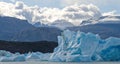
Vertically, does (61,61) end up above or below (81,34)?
below

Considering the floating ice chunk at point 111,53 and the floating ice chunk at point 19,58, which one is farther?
the floating ice chunk at point 19,58

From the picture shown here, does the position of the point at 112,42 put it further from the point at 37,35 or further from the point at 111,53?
the point at 37,35

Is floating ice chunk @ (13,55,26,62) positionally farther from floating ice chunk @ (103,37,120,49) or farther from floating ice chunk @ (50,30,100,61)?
floating ice chunk @ (103,37,120,49)

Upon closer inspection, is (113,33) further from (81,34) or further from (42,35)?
(81,34)

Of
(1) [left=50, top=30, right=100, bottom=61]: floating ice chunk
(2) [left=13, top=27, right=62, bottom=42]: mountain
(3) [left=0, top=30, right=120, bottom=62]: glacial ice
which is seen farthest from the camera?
(2) [left=13, top=27, right=62, bottom=42]: mountain

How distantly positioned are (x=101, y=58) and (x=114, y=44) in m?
2.38

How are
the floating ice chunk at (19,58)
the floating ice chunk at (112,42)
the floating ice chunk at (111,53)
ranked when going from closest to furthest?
1. the floating ice chunk at (112,42)
2. the floating ice chunk at (111,53)
3. the floating ice chunk at (19,58)

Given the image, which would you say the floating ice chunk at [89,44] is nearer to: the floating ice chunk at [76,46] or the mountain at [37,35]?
the floating ice chunk at [76,46]

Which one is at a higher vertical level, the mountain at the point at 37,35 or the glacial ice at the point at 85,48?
the mountain at the point at 37,35

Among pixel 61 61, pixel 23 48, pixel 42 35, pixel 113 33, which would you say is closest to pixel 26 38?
pixel 42 35

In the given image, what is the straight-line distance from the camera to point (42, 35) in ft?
573

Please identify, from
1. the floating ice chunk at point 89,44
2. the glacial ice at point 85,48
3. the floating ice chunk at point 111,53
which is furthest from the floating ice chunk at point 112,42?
the floating ice chunk at point 89,44

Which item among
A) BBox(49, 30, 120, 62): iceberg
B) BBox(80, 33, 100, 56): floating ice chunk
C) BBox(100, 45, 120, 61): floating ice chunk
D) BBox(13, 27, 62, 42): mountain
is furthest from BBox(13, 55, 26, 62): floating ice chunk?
BBox(13, 27, 62, 42): mountain

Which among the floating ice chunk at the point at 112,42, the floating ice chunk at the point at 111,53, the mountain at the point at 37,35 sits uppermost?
the mountain at the point at 37,35
